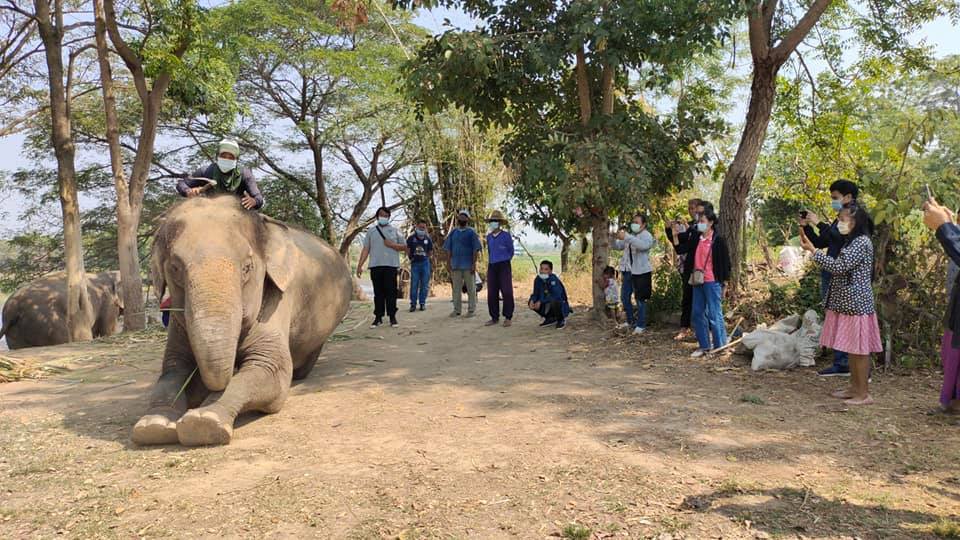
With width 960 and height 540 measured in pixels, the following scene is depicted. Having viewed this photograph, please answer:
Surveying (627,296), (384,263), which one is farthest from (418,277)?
(627,296)

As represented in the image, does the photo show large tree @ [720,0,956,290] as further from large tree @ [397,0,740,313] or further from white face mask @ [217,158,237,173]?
white face mask @ [217,158,237,173]

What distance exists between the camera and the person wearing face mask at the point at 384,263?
10.2m

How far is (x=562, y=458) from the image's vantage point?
13.0 feet

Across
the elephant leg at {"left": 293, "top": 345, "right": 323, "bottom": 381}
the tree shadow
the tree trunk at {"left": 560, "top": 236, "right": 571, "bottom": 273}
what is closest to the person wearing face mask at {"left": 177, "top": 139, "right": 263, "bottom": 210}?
the elephant leg at {"left": 293, "top": 345, "right": 323, "bottom": 381}

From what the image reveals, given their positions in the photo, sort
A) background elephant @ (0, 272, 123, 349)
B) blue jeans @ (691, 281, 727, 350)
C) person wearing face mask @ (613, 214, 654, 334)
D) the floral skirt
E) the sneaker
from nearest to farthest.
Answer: the floral skirt < the sneaker < blue jeans @ (691, 281, 727, 350) < person wearing face mask @ (613, 214, 654, 334) < background elephant @ (0, 272, 123, 349)

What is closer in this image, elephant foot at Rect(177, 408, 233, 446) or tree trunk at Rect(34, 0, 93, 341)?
elephant foot at Rect(177, 408, 233, 446)

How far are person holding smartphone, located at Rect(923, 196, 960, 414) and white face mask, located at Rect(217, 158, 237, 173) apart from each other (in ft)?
18.0

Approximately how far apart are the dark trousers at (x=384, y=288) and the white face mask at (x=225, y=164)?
172 inches

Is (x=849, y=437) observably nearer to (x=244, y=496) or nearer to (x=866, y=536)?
(x=866, y=536)

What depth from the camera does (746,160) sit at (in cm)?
859

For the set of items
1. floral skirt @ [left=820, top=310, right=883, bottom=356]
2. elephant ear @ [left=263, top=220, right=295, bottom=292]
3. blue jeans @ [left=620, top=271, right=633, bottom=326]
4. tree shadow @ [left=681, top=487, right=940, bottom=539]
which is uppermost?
elephant ear @ [left=263, top=220, right=295, bottom=292]

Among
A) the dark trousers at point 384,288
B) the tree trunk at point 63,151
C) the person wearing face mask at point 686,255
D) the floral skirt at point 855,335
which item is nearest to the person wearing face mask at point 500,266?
the dark trousers at point 384,288

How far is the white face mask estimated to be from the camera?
594 centimetres

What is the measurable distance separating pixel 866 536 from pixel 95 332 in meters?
15.4
